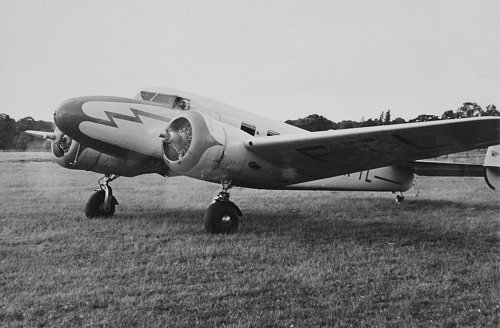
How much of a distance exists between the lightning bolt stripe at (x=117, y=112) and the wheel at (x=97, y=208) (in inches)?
86.1

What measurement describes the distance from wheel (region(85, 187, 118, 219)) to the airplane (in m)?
0.02

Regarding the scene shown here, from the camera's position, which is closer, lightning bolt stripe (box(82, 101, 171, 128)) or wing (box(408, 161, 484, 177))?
lightning bolt stripe (box(82, 101, 171, 128))

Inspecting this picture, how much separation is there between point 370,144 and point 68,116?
458 cm

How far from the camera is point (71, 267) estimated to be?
467 cm

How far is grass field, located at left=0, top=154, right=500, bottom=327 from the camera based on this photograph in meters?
3.28

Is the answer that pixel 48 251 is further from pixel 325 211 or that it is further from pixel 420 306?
pixel 325 211

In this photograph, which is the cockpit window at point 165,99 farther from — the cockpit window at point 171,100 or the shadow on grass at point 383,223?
the shadow on grass at point 383,223

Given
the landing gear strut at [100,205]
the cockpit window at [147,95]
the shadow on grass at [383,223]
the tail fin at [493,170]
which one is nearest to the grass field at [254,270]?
the shadow on grass at [383,223]

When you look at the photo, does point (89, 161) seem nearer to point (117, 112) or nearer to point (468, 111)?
point (117, 112)

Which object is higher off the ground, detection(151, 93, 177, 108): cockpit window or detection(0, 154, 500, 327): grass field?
detection(151, 93, 177, 108): cockpit window

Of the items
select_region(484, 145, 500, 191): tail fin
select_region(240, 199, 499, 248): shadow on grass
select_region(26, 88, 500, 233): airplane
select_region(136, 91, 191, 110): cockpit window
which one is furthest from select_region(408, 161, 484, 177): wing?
select_region(136, 91, 191, 110): cockpit window

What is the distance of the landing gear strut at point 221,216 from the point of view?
21.6 feet

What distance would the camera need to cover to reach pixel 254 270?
4.59 meters

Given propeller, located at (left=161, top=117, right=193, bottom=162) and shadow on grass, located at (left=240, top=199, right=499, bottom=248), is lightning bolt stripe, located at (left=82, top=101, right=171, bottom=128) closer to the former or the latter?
propeller, located at (left=161, top=117, right=193, bottom=162)
